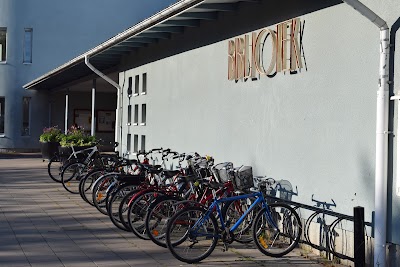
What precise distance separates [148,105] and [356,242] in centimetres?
1018

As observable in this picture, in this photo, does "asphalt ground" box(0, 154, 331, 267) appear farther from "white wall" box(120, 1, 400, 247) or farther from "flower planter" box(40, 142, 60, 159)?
"flower planter" box(40, 142, 60, 159)

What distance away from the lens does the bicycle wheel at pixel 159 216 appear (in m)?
9.10

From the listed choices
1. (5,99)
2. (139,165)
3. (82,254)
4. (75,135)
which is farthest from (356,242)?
(5,99)

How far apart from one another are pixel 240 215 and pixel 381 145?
2415 mm

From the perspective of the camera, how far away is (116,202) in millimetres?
10523

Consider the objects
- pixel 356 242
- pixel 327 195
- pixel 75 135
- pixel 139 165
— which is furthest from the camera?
pixel 75 135

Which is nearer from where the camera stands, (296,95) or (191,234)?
(191,234)

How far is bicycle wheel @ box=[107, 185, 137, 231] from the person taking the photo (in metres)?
10.5

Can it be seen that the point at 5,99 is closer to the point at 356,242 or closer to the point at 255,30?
the point at 255,30

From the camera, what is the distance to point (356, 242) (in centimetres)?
749

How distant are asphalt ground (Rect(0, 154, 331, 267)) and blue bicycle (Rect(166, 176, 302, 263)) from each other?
5.4 inches

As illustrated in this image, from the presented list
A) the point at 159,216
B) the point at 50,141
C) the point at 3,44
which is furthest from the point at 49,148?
the point at 159,216

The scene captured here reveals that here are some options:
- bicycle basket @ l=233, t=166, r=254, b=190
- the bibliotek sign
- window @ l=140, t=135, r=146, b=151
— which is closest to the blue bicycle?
bicycle basket @ l=233, t=166, r=254, b=190

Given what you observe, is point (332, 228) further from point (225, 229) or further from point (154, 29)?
point (154, 29)
